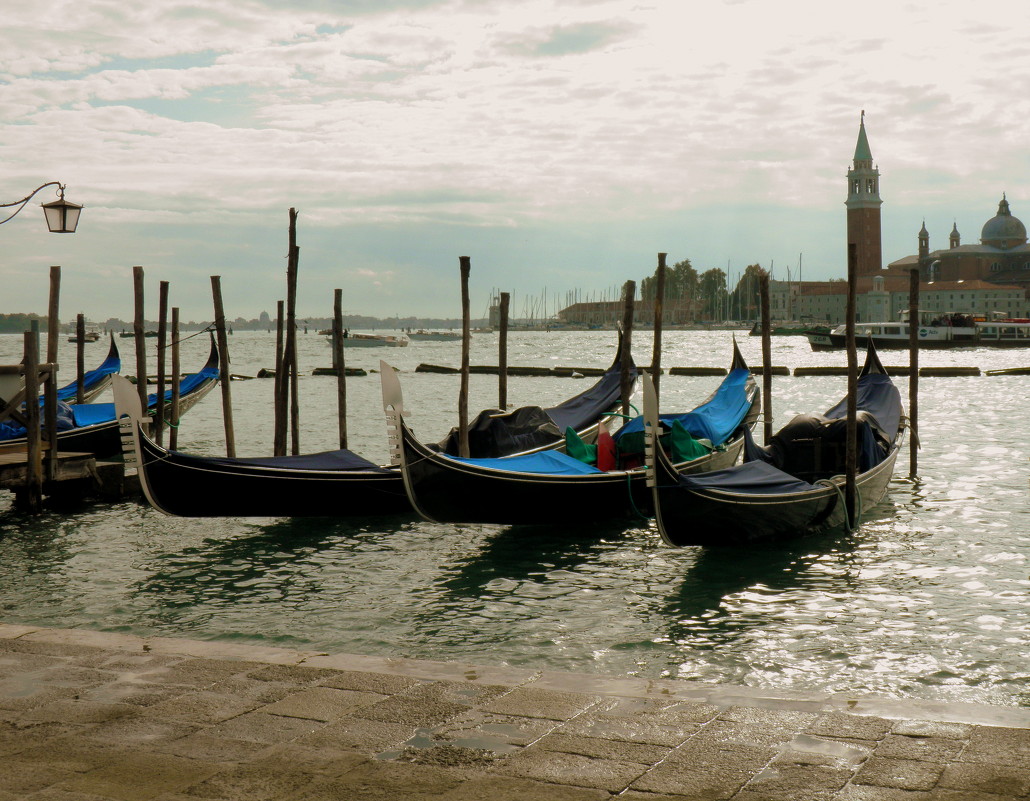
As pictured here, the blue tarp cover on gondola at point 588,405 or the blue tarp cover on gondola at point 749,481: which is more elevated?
the blue tarp cover on gondola at point 588,405

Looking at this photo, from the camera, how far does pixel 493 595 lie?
22.1ft

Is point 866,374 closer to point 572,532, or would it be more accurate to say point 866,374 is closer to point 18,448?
point 572,532

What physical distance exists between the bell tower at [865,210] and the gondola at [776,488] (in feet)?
293

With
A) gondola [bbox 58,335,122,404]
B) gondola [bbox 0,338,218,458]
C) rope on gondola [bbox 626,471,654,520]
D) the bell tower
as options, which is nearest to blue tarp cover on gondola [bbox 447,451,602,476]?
rope on gondola [bbox 626,471,654,520]

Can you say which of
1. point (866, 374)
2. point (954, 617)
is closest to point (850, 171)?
point (866, 374)

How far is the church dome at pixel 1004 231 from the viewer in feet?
317

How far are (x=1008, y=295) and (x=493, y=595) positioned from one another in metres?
94.0

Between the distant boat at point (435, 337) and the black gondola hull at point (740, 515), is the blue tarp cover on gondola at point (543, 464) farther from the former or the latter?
the distant boat at point (435, 337)

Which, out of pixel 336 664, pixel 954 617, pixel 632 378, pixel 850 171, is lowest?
pixel 954 617

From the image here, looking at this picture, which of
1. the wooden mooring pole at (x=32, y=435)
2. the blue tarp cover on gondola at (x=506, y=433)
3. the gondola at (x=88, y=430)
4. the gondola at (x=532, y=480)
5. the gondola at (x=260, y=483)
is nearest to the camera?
the gondola at (x=532, y=480)

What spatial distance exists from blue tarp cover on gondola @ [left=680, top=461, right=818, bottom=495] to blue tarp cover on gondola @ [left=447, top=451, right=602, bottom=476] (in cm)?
126

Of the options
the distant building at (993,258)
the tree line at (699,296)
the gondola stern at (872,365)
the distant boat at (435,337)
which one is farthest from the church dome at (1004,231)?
the gondola stern at (872,365)

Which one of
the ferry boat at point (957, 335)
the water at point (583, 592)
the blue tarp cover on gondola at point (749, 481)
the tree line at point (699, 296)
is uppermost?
the tree line at point (699, 296)

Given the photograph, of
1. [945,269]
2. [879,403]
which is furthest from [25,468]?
[945,269]
